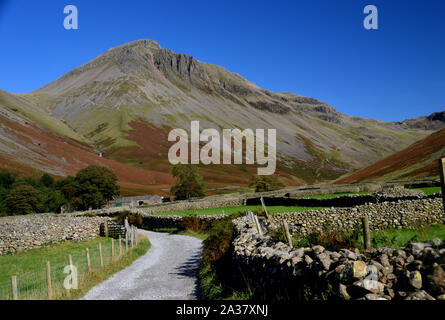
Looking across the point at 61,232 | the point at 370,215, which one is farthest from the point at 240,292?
the point at 61,232

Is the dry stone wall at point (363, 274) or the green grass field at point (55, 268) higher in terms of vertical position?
the dry stone wall at point (363, 274)

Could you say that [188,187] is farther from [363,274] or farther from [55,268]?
[363,274]

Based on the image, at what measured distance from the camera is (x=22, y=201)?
7675 cm

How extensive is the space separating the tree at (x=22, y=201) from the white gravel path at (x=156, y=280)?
6223 centimetres

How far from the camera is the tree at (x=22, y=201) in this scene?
76562 millimetres

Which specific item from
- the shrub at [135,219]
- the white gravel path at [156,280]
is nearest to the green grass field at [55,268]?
the white gravel path at [156,280]

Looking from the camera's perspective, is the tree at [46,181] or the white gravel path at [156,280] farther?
the tree at [46,181]

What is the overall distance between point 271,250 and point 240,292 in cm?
211

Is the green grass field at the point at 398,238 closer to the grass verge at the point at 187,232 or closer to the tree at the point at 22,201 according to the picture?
the grass verge at the point at 187,232

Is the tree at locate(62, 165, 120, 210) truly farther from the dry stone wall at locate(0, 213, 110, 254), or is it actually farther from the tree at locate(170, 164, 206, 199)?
the dry stone wall at locate(0, 213, 110, 254)

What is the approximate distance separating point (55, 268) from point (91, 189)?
65.2m

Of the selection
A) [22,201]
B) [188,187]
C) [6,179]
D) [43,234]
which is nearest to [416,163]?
[188,187]
